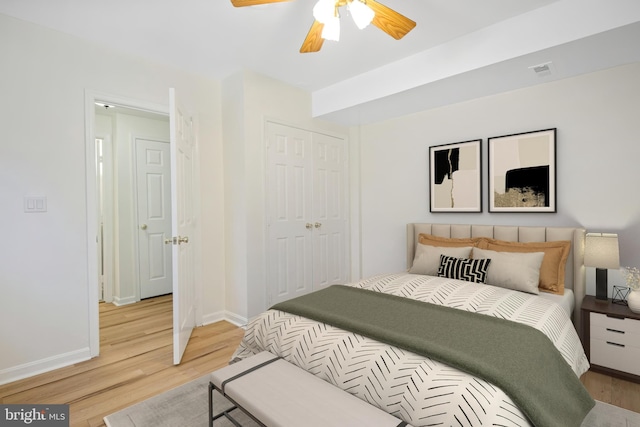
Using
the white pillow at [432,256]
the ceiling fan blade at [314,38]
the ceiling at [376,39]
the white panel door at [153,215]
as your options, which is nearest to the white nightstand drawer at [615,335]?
the white pillow at [432,256]

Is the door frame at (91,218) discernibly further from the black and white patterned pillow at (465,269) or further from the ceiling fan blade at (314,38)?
the black and white patterned pillow at (465,269)

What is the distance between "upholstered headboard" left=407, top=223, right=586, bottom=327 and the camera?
2.54 meters

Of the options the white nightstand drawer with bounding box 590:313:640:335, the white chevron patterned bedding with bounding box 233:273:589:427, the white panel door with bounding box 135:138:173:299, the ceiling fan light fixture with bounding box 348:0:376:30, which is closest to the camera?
the white chevron patterned bedding with bounding box 233:273:589:427

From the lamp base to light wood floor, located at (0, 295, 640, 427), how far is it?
1.86 feet

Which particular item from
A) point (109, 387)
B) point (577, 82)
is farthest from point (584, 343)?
point (109, 387)

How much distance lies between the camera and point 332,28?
1843 mm

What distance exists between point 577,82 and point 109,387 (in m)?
4.16

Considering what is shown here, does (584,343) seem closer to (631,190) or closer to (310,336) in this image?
(631,190)

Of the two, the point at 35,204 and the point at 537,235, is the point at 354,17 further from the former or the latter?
the point at 35,204

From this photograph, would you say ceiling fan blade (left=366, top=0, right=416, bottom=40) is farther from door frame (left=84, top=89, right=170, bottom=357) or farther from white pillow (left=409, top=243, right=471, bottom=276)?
door frame (left=84, top=89, right=170, bottom=357)

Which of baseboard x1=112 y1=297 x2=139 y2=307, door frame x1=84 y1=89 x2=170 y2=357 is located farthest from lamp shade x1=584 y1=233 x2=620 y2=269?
baseboard x1=112 y1=297 x2=139 y2=307

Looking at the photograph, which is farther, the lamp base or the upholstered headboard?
the upholstered headboard

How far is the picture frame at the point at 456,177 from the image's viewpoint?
318 cm

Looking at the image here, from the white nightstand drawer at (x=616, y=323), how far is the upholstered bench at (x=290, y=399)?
192 cm
